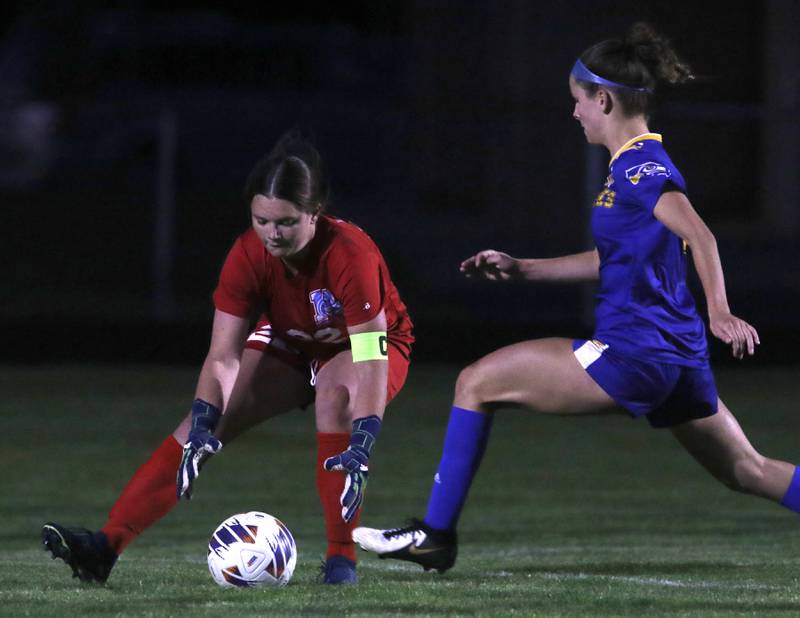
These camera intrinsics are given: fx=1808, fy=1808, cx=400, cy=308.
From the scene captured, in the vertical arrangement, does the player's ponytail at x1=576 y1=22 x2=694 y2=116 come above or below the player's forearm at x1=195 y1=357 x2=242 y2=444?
above

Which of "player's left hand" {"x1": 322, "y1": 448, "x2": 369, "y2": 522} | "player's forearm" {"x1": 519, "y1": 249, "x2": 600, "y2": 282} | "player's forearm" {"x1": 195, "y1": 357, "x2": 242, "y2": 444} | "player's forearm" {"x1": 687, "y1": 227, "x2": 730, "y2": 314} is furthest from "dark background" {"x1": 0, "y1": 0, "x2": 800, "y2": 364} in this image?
"player's forearm" {"x1": 687, "y1": 227, "x2": 730, "y2": 314}

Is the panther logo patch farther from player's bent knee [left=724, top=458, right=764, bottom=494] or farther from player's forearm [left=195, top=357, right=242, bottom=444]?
player's forearm [left=195, top=357, right=242, bottom=444]

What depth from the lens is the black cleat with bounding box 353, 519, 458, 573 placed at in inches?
248

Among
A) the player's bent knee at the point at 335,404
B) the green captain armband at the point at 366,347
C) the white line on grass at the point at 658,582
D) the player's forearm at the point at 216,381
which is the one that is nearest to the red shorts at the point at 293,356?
the player's bent knee at the point at 335,404

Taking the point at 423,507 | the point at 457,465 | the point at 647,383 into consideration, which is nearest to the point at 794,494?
the point at 647,383

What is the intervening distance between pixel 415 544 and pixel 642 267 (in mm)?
1252

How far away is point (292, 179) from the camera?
20.4 ft

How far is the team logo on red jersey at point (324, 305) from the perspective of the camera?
6496 mm

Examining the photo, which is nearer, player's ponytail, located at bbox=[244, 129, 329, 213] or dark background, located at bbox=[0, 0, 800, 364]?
player's ponytail, located at bbox=[244, 129, 329, 213]

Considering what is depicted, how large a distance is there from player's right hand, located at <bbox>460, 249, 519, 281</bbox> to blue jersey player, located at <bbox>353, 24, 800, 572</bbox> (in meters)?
0.34

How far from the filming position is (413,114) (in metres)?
19.5

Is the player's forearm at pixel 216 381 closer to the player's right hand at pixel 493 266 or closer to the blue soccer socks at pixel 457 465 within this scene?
the blue soccer socks at pixel 457 465

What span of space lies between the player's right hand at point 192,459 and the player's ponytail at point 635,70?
178cm

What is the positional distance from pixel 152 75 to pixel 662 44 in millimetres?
23967
